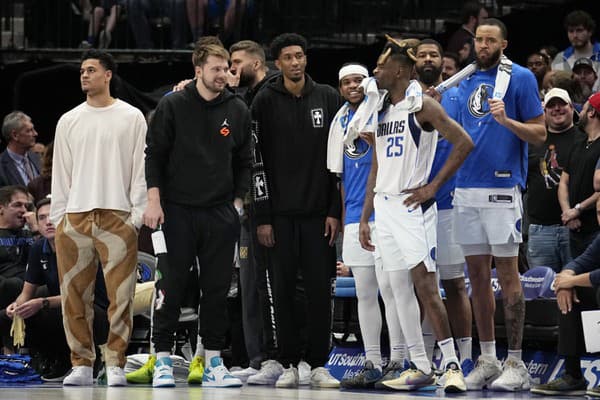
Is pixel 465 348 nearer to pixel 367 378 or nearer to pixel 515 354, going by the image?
pixel 515 354

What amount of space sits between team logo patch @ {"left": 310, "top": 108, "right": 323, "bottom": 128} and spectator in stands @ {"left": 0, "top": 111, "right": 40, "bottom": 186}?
571 cm

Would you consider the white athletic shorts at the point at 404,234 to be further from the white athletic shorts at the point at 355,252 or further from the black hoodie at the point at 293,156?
the black hoodie at the point at 293,156

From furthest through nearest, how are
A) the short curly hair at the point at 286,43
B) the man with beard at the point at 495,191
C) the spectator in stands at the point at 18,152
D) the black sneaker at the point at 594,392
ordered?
1. the spectator in stands at the point at 18,152
2. the short curly hair at the point at 286,43
3. the man with beard at the point at 495,191
4. the black sneaker at the point at 594,392

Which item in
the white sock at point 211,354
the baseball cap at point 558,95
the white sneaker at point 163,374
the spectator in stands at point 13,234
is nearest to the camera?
the white sneaker at point 163,374

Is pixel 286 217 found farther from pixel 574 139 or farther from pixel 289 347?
pixel 574 139

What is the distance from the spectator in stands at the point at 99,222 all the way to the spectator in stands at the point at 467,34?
575 centimetres

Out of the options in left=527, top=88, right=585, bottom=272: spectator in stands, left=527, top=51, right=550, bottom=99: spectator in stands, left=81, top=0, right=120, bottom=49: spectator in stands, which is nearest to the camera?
left=527, top=88, right=585, bottom=272: spectator in stands

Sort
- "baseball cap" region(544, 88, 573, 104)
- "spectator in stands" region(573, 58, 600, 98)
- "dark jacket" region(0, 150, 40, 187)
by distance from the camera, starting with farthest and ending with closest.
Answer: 1. "dark jacket" region(0, 150, 40, 187)
2. "spectator in stands" region(573, 58, 600, 98)
3. "baseball cap" region(544, 88, 573, 104)

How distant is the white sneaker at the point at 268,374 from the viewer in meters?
9.95

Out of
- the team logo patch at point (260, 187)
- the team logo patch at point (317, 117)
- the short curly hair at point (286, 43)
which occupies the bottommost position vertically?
the team logo patch at point (260, 187)

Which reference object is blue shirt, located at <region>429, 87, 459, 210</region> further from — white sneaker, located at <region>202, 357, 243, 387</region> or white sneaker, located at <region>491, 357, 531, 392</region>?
white sneaker, located at <region>202, 357, 243, 387</region>

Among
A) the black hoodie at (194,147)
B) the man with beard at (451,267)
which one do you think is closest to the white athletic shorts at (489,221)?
the man with beard at (451,267)

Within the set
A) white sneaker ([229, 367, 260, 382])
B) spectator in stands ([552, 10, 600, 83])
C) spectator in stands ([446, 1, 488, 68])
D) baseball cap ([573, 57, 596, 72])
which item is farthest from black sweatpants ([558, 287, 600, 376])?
spectator in stands ([446, 1, 488, 68])

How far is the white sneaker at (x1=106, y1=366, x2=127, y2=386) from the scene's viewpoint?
9.70 metres
